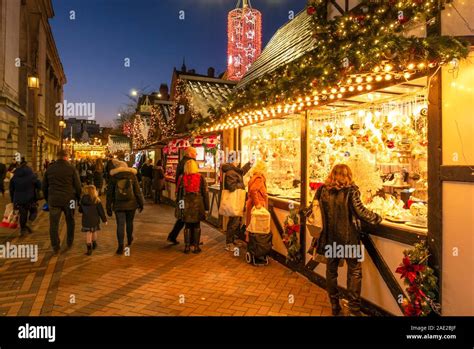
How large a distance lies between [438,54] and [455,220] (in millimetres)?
1672

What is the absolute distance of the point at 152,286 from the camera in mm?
5398

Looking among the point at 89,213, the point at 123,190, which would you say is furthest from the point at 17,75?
the point at 123,190

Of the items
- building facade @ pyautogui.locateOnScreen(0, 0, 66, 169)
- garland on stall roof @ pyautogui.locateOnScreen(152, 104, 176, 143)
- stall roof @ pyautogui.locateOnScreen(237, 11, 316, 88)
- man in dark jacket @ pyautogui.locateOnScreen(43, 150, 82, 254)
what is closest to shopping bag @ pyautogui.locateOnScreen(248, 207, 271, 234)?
stall roof @ pyautogui.locateOnScreen(237, 11, 316, 88)

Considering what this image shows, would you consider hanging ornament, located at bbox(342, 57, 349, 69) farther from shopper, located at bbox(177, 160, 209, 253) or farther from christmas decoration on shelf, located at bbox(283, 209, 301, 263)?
shopper, located at bbox(177, 160, 209, 253)

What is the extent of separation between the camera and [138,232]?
9461 mm

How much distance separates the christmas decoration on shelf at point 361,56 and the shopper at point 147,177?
11349mm

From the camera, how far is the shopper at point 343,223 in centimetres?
434

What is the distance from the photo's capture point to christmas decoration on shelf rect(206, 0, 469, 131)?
3.64 metres

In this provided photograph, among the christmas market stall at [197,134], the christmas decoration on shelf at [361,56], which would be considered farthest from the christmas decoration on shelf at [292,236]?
the christmas market stall at [197,134]

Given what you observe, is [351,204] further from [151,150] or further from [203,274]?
[151,150]

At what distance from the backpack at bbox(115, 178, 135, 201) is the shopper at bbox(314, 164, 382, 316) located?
167 inches

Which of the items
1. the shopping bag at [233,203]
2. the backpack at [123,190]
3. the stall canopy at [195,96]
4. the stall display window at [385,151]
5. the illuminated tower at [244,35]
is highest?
the illuminated tower at [244,35]

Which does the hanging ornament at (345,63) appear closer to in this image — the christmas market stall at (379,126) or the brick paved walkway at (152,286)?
the christmas market stall at (379,126)

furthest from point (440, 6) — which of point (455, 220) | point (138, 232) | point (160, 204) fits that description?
point (160, 204)
